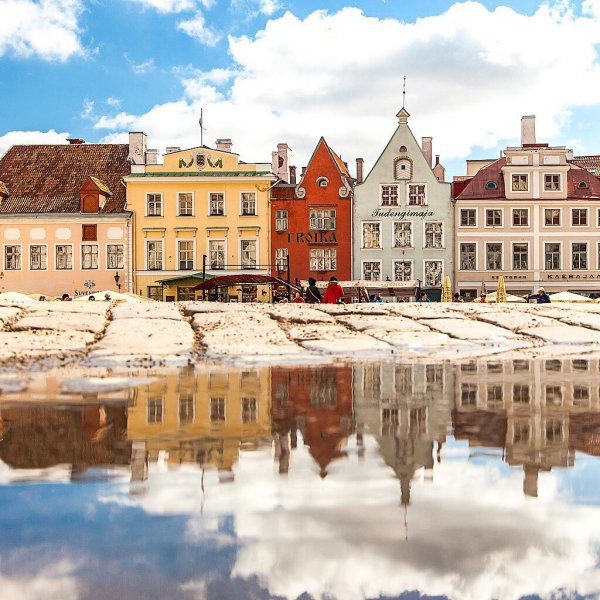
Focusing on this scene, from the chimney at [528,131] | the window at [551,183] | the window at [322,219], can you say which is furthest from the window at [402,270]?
the chimney at [528,131]

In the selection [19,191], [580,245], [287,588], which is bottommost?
[287,588]

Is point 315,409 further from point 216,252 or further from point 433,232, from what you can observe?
Answer: point 433,232

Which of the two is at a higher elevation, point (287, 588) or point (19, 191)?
point (19, 191)

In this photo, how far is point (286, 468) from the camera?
346 cm

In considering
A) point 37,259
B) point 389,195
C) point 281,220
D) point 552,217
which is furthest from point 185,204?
point 552,217

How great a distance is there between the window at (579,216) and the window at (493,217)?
4.65 m

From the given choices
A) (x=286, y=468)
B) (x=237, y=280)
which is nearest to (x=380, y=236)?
(x=237, y=280)

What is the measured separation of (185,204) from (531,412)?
150 feet

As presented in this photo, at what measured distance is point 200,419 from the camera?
15.2 feet

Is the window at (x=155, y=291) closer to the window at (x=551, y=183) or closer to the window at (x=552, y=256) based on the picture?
the window at (x=552, y=256)

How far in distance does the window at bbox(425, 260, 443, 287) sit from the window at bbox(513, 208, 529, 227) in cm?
561

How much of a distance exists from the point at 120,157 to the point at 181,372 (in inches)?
1840

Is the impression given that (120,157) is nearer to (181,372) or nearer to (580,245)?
(580,245)

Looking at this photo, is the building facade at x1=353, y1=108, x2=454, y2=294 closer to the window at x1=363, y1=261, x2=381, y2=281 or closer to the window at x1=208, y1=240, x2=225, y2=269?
the window at x1=363, y1=261, x2=381, y2=281
